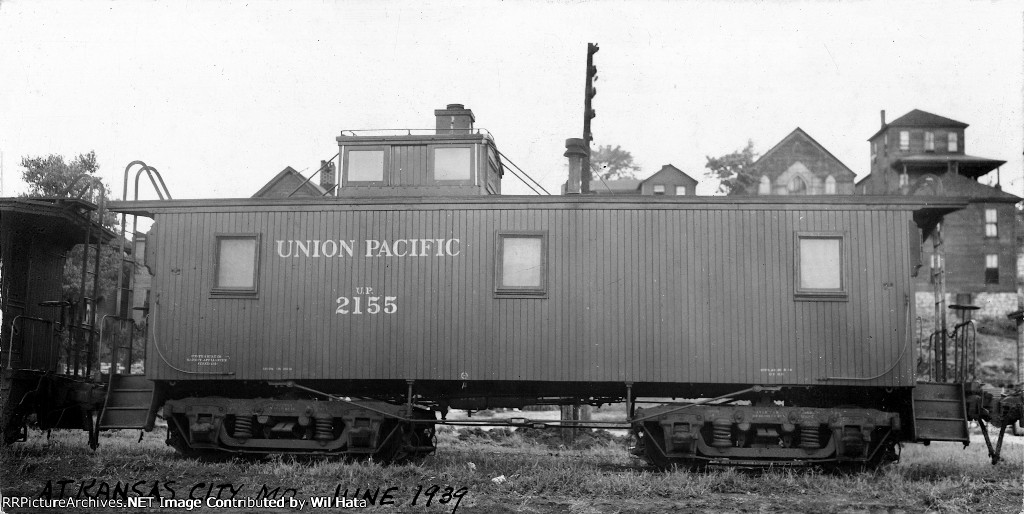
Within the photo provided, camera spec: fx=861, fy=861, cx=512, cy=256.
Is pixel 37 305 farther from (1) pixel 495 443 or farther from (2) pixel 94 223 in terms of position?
(1) pixel 495 443

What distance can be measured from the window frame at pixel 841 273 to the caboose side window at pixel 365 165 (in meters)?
6.33

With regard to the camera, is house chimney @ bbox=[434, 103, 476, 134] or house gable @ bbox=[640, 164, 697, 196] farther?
house gable @ bbox=[640, 164, 697, 196]

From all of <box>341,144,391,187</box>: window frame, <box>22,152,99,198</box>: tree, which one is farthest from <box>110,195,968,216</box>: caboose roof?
<box>22,152,99,198</box>: tree

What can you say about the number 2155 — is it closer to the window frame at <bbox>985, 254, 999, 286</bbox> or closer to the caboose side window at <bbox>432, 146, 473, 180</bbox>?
the caboose side window at <bbox>432, 146, 473, 180</bbox>

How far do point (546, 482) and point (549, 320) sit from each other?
231cm

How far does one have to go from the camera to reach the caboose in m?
11.4

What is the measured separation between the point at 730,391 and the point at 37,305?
10.7m

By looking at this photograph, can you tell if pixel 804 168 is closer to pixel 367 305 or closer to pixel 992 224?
pixel 992 224

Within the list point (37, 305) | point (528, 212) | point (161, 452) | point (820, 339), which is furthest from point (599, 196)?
point (37, 305)

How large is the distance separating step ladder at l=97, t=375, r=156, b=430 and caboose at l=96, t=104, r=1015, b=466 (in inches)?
6.7

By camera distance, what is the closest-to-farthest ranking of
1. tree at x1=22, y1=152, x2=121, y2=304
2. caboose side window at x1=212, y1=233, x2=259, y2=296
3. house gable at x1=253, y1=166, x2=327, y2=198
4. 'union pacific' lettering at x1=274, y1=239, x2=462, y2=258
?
1. 'union pacific' lettering at x1=274, y1=239, x2=462, y2=258
2. caboose side window at x1=212, y1=233, x2=259, y2=296
3. tree at x1=22, y1=152, x2=121, y2=304
4. house gable at x1=253, y1=166, x2=327, y2=198

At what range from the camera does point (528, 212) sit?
12.0 metres

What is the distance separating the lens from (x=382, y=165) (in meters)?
13.6

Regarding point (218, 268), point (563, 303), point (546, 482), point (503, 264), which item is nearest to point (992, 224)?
point (563, 303)
